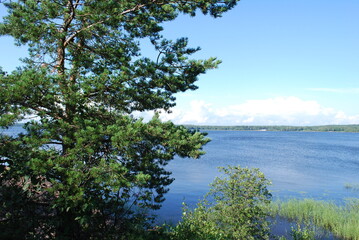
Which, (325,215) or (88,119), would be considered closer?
Result: (88,119)

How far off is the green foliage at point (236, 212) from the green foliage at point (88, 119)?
2.68 m

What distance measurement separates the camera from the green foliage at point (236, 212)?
30.0 feet

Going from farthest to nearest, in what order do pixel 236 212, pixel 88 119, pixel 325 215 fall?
pixel 325 215, pixel 236 212, pixel 88 119

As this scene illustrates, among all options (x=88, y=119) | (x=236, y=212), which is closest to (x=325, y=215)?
(x=236, y=212)

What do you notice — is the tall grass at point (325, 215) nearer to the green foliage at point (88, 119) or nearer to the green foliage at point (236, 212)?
the green foliage at point (236, 212)

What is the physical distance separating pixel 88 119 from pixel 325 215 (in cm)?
1279

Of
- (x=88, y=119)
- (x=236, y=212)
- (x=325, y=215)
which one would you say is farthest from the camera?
(x=325, y=215)

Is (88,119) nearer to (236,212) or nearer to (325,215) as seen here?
(236,212)

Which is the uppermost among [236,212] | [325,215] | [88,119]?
[88,119]

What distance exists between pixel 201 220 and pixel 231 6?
667 centimetres

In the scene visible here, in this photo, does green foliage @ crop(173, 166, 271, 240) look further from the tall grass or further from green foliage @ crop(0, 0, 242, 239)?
the tall grass

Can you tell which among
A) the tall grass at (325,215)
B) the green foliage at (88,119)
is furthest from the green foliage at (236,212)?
the tall grass at (325,215)

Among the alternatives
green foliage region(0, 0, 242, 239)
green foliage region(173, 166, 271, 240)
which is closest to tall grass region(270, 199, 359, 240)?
green foliage region(173, 166, 271, 240)

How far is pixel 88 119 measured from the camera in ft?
22.3
